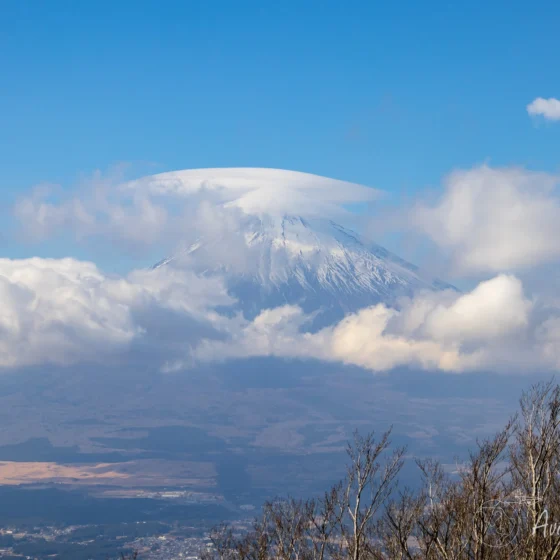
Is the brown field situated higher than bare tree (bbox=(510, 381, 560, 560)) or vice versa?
bare tree (bbox=(510, 381, 560, 560))

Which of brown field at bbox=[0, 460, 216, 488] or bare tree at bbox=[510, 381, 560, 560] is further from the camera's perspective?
brown field at bbox=[0, 460, 216, 488]

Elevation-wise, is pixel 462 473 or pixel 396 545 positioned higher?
pixel 462 473

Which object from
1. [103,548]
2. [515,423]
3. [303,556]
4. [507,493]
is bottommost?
[103,548]

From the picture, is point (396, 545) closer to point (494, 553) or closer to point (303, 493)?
point (494, 553)

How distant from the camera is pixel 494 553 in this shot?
18.0 meters

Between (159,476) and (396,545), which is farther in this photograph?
(159,476)

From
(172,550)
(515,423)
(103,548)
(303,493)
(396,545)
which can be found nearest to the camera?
(515,423)

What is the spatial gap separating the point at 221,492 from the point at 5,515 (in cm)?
5620

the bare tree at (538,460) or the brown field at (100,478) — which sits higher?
the bare tree at (538,460)

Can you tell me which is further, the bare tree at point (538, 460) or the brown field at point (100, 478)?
the brown field at point (100, 478)

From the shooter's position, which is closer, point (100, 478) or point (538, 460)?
point (538, 460)

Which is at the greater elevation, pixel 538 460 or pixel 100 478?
pixel 538 460

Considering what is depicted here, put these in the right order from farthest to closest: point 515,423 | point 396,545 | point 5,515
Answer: point 5,515
point 396,545
point 515,423

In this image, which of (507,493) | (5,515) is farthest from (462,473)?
(5,515)
